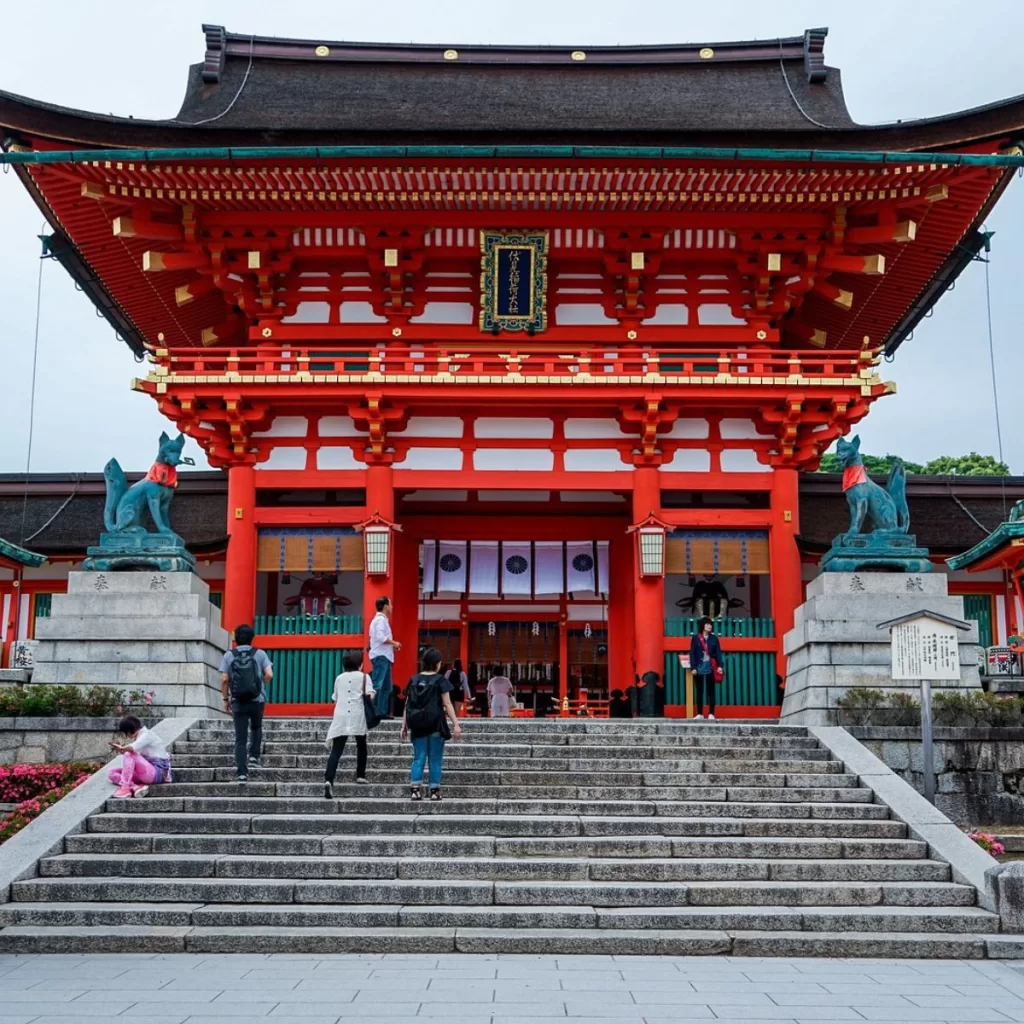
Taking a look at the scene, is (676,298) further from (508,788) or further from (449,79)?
(508,788)

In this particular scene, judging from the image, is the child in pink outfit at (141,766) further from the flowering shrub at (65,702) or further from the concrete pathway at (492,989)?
the concrete pathway at (492,989)

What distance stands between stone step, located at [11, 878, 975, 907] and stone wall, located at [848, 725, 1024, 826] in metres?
3.78

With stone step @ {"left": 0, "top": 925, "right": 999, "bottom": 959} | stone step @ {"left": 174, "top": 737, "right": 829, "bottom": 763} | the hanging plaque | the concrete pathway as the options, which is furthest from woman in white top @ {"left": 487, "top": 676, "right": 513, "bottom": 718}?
the concrete pathway

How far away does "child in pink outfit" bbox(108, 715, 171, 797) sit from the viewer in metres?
11.5

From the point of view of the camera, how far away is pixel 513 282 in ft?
62.0

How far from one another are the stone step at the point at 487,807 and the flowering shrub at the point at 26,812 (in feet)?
2.73

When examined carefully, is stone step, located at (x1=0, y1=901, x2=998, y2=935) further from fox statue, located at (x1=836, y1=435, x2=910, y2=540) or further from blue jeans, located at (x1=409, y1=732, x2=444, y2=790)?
Answer: fox statue, located at (x1=836, y1=435, x2=910, y2=540)

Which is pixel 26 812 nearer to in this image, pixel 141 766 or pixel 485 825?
pixel 141 766

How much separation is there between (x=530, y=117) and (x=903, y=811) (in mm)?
14141

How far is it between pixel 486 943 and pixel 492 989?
46.4 inches

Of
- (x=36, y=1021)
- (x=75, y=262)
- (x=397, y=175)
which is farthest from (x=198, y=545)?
(x=36, y=1021)

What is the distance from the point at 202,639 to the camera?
48.2ft

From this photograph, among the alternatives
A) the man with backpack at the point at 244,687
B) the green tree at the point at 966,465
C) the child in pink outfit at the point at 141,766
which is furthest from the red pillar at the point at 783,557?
the green tree at the point at 966,465

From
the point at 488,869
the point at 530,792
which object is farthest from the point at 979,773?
the point at 488,869
